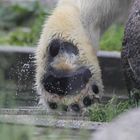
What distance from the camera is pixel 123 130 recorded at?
285cm

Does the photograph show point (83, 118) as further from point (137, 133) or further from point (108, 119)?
point (137, 133)

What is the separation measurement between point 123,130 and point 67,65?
2.15 m

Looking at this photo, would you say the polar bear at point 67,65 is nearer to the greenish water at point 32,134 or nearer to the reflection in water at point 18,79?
the reflection in water at point 18,79

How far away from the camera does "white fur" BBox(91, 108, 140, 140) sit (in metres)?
2.80

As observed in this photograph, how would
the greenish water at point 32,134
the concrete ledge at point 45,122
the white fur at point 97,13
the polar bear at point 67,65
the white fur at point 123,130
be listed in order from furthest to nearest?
the white fur at point 97,13 → the polar bear at point 67,65 → the concrete ledge at point 45,122 → the greenish water at point 32,134 → the white fur at point 123,130

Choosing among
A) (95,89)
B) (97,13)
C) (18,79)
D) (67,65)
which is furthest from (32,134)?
(18,79)

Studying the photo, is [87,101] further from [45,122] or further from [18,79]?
[18,79]

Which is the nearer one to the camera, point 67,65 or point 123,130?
point 123,130

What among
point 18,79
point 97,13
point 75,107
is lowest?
Answer: point 18,79

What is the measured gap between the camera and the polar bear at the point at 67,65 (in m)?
4.98

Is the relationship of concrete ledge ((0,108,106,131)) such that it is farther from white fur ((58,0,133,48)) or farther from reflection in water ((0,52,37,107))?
white fur ((58,0,133,48))

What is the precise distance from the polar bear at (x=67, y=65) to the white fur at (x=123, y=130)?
195 centimetres

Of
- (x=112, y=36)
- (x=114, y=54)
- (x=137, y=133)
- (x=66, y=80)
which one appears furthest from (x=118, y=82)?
(x=137, y=133)

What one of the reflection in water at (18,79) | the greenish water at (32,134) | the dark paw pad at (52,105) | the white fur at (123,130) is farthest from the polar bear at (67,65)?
the white fur at (123,130)
